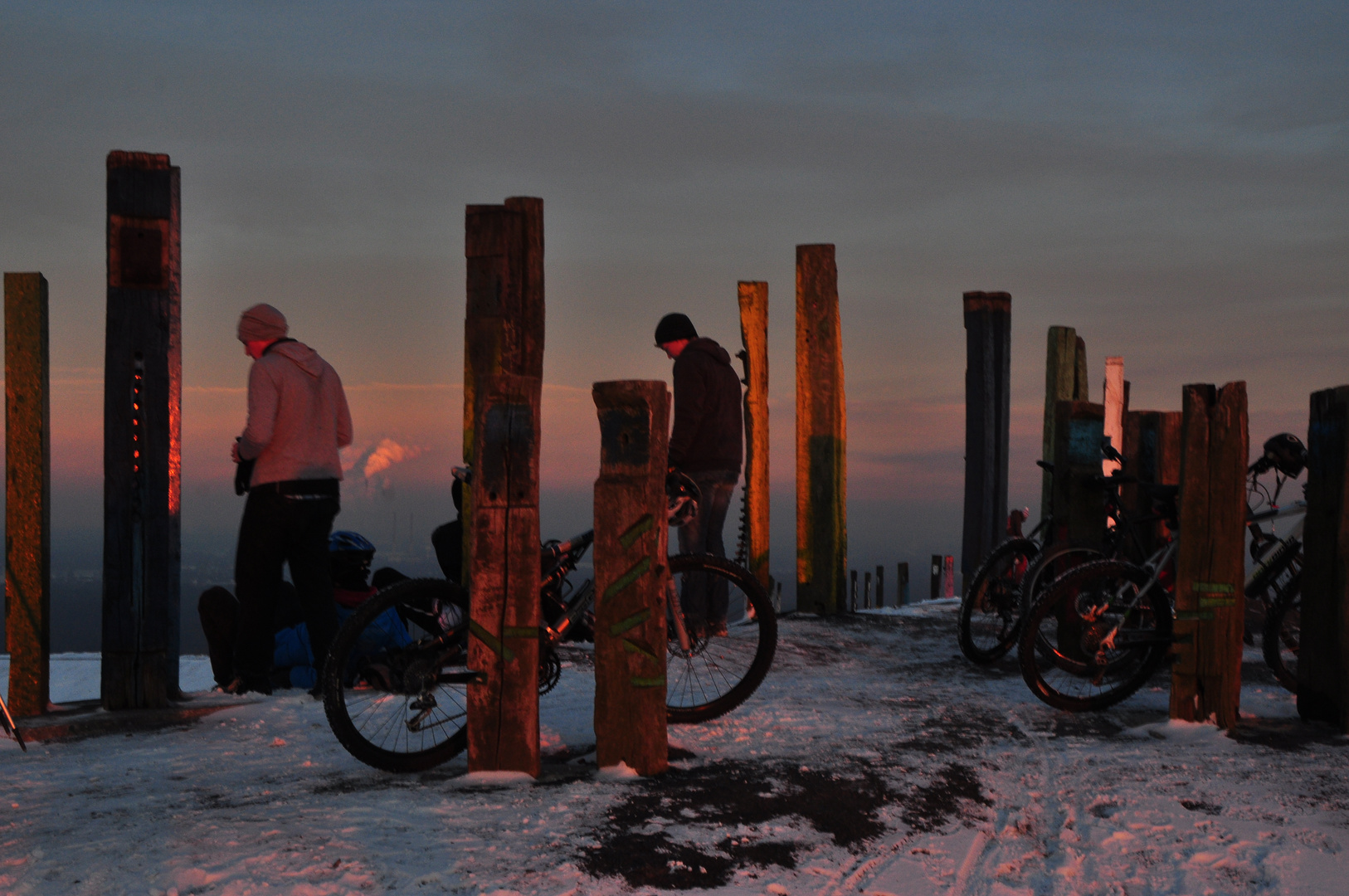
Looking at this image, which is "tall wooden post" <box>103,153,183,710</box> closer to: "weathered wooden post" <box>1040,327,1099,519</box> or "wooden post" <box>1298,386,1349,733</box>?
"wooden post" <box>1298,386,1349,733</box>

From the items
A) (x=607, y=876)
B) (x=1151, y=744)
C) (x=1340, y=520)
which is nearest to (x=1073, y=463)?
(x=1340, y=520)

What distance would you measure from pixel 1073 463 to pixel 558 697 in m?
3.42

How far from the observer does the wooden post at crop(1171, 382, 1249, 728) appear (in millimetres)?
5277


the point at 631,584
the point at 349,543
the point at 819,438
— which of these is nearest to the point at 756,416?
the point at 819,438

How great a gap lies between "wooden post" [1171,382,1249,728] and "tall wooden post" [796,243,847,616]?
14.4 ft

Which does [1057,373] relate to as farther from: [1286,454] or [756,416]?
[1286,454]

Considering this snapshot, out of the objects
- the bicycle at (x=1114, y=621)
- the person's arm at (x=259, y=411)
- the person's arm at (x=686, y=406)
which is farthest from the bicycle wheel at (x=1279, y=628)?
the person's arm at (x=259, y=411)

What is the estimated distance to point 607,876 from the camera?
3.22 meters

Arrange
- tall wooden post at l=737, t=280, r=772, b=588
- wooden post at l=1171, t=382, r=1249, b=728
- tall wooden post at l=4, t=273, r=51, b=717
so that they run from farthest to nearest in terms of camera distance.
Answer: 1. tall wooden post at l=737, t=280, r=772, b=588
2. tall wooden post at l=4, t=273, r=51, b=717
3. wooden post at l=1171, t=382, r=1249, b=728

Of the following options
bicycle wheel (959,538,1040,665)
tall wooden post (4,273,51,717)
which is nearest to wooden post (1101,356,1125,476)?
bicycle wheel (959,538,1040,665)

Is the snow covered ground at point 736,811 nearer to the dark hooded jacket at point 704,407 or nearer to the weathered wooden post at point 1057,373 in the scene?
the dark hooded jacket at point 704,407

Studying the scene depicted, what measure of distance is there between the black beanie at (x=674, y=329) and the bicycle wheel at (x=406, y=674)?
2.85 meters

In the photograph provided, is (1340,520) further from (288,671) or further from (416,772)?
(288,671)

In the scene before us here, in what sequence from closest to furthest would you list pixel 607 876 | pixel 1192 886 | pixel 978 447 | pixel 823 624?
pixel 607 876, pixel 1192 886, pixel 823 624, pixel 978 447
